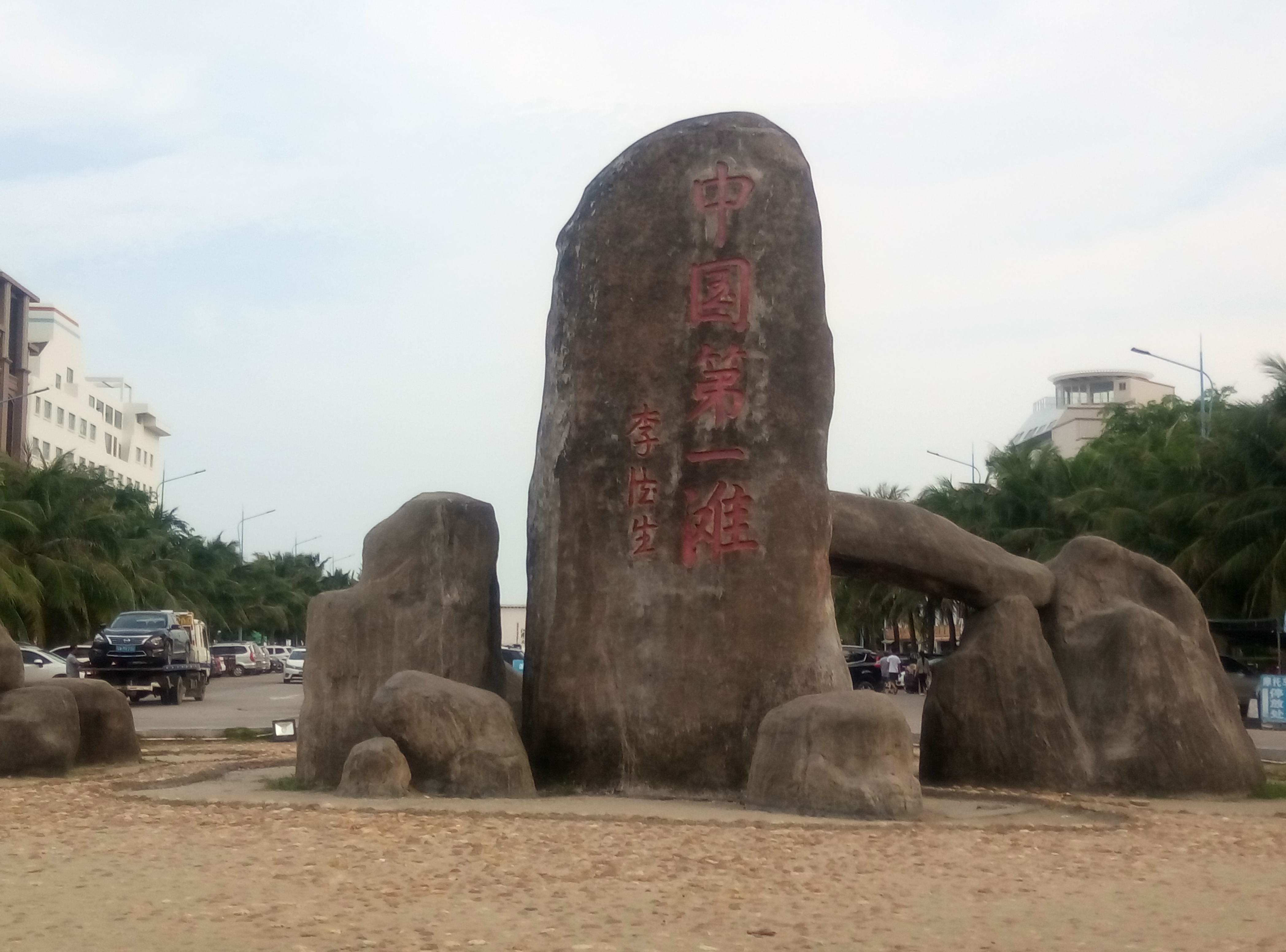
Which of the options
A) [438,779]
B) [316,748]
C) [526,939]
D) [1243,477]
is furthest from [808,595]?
[1243,477]

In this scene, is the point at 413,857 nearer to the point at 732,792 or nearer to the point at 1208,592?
the point at 732,792

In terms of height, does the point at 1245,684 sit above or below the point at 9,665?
above

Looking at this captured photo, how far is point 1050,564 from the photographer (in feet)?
46.6

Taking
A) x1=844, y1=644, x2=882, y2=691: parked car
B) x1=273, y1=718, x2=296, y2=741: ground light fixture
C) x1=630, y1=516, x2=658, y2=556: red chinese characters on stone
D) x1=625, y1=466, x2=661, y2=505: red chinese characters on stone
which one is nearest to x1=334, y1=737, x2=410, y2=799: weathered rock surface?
x1=630, y1=516, x2=658, y2=556: red chinese characters on stone

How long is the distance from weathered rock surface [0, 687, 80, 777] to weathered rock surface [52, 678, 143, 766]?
1.99 ft

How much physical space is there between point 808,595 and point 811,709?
144cm

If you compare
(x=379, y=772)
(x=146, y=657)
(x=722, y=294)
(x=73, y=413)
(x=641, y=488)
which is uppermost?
(x=73, y=413)

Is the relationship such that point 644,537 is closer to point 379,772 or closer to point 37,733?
point 379,772

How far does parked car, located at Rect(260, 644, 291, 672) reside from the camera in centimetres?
6544

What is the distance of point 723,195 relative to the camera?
12.1 m

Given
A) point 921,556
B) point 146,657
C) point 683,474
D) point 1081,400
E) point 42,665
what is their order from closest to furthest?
point 683,474 → point 921,556 → point 146,657 → point 42,665 → point 1081,400

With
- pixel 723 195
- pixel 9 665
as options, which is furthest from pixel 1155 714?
pixel 9 665

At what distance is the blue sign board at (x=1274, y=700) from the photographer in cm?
2311

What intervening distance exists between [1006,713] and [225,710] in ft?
63.4
